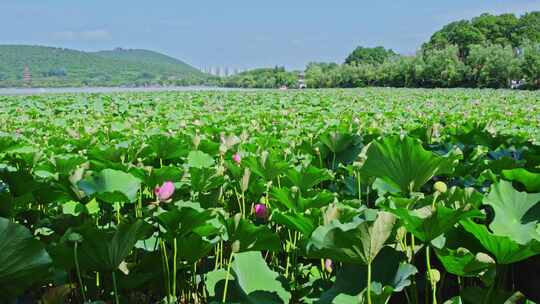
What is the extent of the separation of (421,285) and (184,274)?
58cm

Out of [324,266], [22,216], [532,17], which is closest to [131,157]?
[22,216]

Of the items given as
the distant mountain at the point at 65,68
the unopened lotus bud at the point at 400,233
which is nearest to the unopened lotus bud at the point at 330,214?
the unopened lotus bud at the point at 400,233

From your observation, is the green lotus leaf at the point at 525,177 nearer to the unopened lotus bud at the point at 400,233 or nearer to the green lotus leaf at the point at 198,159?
the unopened lotus bud at the point at 400,233

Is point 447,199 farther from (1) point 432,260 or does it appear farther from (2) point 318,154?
(2) point 318,154

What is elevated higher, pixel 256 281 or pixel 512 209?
pixel 512 209

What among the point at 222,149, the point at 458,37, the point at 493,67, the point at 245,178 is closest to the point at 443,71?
the point at 493,67

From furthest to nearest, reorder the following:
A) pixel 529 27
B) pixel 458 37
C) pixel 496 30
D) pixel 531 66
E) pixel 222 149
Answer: pixel 458 37, pixel 496 30, pixel 529 27, pixel 531 66, pixel 222 149

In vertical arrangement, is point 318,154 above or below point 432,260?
above

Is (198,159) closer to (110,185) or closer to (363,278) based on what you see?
(110,185)

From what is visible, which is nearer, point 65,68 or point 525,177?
point 525,177

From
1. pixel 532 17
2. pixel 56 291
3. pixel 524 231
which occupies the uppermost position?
pixel 532 17

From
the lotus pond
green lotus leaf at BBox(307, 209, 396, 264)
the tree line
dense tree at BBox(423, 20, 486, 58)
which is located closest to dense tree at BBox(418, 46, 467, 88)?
the tree line

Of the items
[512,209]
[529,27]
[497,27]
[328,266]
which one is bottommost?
[328,266]

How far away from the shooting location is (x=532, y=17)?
2335 inches
